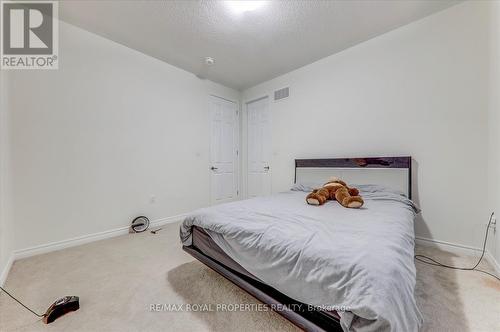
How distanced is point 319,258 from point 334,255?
70 millimetres

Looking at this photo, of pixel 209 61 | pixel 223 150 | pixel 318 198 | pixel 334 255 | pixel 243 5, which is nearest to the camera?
pixel 334 255

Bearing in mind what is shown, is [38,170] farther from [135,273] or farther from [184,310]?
[184,310]

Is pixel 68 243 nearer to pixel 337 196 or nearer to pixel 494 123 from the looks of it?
pixel 337 196

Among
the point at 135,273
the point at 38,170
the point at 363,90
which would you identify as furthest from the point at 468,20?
the point at 38,170

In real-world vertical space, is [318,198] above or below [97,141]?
below

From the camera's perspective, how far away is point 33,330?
117 cm

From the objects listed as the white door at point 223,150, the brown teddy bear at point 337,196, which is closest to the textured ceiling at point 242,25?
the white door at point 223,150

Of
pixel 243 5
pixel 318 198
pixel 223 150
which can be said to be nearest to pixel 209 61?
pixel 243 5

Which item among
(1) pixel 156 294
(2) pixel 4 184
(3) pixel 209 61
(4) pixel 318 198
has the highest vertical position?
(3) pixel 209 61

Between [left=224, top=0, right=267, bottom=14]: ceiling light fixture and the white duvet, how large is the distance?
6.88 feet

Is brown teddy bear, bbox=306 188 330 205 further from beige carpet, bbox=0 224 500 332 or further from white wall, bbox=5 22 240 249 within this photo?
white wall, bbox=5 22 240 249

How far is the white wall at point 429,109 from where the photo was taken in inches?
81.3

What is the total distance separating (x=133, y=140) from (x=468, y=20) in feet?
13.8

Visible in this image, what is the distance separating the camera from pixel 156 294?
1499 mm
